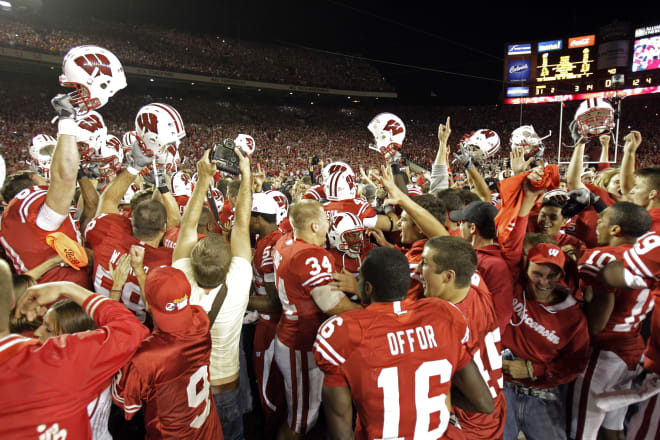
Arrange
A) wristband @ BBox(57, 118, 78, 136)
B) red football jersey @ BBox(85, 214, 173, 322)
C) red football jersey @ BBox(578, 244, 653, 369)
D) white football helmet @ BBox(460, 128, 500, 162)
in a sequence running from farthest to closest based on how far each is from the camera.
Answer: white football helmet @ BBox(460, 128, 500, 162) < red football jersey @ BBox(85, 214, 173, 322) < wristband @ BBox(57, 118, 78, 136) < red football jersey @ BBox(578, 244, 653, 369)

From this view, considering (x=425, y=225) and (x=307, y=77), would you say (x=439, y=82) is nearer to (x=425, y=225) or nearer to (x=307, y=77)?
(x=307, y=77)

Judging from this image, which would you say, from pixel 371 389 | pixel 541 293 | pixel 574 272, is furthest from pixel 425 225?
pixel 371 389

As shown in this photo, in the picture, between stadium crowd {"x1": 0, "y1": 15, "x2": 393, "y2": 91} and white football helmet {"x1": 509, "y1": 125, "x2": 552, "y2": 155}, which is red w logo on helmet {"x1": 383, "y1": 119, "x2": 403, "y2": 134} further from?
stadium crowd {"x1": 0, "y1": 15, "x2": 393, "y2": 91}

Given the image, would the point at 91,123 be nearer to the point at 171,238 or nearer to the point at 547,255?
the point at 171,238

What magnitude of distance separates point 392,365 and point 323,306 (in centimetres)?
91

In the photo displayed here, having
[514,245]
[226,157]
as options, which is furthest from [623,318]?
[226,157]

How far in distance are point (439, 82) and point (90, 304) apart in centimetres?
4233

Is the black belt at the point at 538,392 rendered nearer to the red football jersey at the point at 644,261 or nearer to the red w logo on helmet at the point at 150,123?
the red football jersey at the point at 644,261

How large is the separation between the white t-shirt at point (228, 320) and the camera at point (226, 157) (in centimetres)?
71

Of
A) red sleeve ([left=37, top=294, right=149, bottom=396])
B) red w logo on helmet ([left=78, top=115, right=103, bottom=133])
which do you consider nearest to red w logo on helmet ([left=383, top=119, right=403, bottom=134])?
red w logo on helmet ([left=78, top=115, right=103, bottom=133])

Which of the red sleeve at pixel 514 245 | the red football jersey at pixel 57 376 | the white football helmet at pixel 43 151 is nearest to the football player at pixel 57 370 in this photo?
the red football jersey at pixel 57 376

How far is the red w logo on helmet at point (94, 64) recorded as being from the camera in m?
3.20

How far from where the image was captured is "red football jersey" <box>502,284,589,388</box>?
267 centimetres

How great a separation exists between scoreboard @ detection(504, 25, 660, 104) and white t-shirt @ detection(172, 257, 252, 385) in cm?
2084
